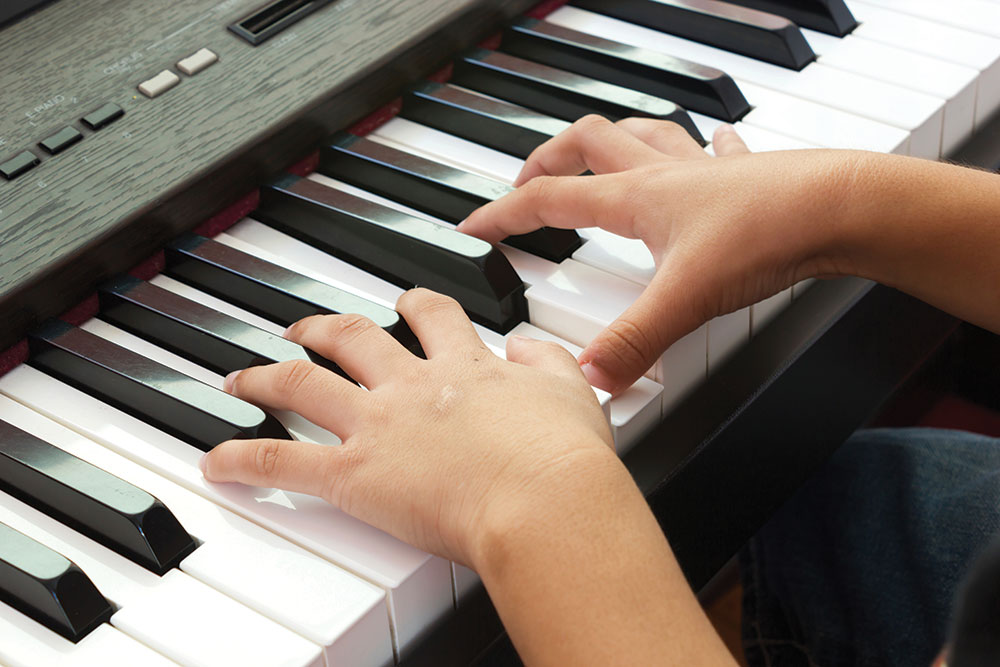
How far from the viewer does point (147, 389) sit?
0.99 meters

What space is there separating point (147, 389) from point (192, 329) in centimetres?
8

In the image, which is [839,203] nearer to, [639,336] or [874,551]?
[639,336]

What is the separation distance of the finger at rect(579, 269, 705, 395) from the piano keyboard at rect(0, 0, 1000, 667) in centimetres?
3

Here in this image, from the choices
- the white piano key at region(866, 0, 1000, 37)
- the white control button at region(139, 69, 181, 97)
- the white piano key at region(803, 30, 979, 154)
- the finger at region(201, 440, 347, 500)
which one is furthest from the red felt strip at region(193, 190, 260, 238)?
the white piano key at region(866, 0, 1000, 37)

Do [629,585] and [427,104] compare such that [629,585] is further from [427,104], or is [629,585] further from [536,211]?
[427,104]

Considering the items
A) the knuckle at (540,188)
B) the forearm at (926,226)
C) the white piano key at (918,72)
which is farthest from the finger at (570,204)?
the white piano key at (918,72)

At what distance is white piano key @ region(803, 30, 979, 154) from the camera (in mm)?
1277

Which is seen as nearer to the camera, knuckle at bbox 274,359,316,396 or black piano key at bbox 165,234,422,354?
knuckle at bbox 274,359,316,396

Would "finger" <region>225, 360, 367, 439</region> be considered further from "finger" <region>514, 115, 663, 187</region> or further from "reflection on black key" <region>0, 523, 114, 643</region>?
"finger" <region>514, 115, 663, 187</region>

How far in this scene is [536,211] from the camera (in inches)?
43.3

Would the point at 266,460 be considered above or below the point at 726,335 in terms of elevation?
above

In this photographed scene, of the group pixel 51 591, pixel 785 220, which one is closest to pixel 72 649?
pixel 51 591

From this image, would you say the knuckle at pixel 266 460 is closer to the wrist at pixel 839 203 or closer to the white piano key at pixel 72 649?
the white piano key at pixel 72 649

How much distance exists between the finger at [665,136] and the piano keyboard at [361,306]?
5cm
